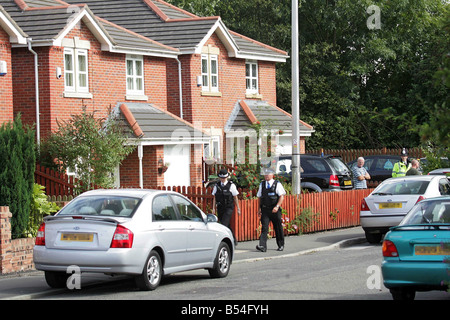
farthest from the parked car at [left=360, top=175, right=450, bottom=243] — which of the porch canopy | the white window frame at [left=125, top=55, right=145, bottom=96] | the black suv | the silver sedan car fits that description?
the white window frame at [left=125, top=55, right=145, bottom=96]

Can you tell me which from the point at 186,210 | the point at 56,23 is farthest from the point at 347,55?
the point at 186,210

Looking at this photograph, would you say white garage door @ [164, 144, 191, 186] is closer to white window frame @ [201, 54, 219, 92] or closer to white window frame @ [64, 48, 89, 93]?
white window frame @ [201, 54, 219, 92]

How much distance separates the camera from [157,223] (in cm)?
1298

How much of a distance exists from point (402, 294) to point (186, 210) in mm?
4197

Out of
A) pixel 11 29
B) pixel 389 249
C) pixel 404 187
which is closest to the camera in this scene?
pixel 389 249

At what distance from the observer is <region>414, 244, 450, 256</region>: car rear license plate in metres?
10.6

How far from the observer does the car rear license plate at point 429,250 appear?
10645 millimetres

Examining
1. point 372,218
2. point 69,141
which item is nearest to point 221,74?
point 69,141

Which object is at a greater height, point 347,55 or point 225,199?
point 347,55

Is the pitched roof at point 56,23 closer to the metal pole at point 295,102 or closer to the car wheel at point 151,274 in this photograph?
the metal pole at point 295,102

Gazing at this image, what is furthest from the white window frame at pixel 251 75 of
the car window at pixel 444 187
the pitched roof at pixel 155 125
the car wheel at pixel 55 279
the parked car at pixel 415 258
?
the parked car at pixel 415 258

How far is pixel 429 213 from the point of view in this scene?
11.8 m

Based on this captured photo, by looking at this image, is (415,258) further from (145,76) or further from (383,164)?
(383,164)

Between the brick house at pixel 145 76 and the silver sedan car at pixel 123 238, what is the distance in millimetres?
10860
